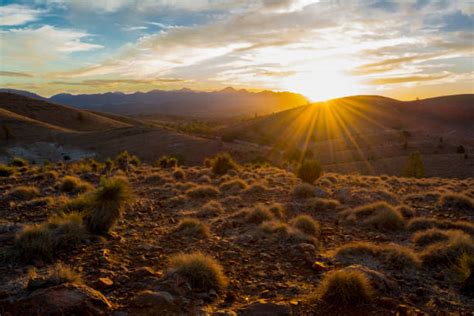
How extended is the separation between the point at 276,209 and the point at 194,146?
44388mm

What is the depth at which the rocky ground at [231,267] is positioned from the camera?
17.0ft

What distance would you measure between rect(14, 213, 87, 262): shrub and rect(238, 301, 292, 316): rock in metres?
4.30

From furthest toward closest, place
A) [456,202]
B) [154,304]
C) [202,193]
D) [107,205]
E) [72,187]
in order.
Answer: [72,187]
[202,193]
[456,202]
[107,205]
[154,304]

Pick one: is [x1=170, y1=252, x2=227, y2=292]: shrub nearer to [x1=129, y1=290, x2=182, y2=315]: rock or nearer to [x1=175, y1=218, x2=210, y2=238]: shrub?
[x1=129, y1=290, x2=182, y2=315]: rock

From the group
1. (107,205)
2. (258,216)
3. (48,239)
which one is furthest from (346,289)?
(107,205)

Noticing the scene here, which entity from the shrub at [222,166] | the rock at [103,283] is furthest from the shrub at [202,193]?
the rock at [103,283]

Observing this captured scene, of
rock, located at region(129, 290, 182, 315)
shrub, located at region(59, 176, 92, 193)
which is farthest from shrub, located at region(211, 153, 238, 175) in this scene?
rock, located at region(129, 290, 182, 315)

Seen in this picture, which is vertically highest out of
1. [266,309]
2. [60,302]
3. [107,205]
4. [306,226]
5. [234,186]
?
[107,205]

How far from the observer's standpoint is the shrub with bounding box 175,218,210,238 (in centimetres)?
942

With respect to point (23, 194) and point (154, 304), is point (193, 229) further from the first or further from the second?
point (23, 194)

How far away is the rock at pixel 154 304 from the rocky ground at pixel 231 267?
2cm

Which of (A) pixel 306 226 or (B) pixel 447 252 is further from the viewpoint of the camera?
(A) pixel 306 226

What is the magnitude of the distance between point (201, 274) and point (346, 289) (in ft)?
8.59

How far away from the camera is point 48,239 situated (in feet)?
23.1
